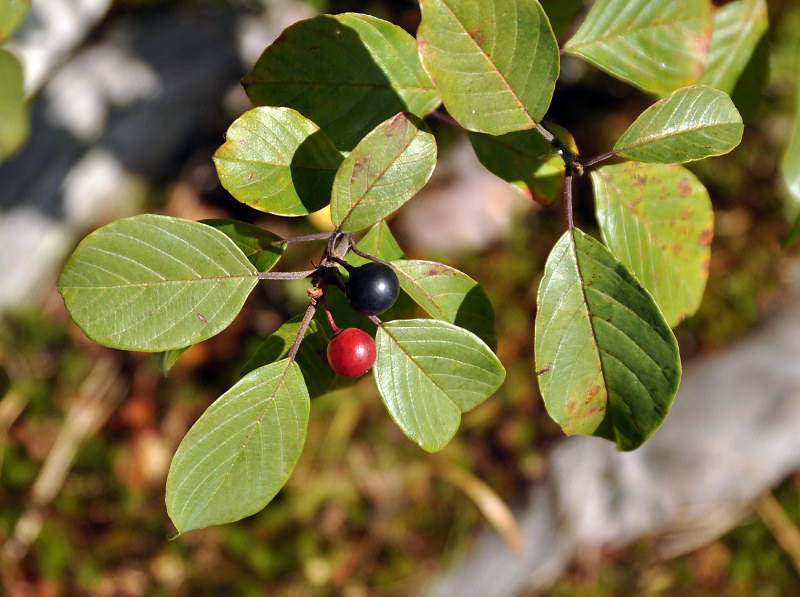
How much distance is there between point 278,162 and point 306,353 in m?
0.26

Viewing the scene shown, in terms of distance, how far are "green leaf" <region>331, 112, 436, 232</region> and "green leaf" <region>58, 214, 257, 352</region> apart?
0.46 feet

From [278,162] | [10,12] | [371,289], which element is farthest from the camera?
[10,12]

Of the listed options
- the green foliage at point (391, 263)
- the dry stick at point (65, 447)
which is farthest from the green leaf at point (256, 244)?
the dry stick at point (65, 447)

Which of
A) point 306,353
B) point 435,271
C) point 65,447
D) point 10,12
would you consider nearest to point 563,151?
point 435,271

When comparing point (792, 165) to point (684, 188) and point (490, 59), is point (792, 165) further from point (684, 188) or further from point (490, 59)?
point (490, 59)

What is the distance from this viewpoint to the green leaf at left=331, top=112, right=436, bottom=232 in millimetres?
713

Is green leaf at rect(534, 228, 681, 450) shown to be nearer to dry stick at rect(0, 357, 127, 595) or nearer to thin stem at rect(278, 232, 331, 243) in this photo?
thin stem at rect(278, 232, 331, 243)

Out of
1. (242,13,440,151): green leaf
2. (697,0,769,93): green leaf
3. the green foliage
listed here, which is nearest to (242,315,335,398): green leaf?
the green foliage

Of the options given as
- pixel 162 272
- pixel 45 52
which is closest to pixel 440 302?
pixel 162 272

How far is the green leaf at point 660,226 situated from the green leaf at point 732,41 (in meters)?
0.28

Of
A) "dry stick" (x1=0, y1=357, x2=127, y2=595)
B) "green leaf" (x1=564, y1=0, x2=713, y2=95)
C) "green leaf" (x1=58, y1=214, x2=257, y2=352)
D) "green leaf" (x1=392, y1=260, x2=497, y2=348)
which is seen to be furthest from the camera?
"dry stick" (x1=0, y1=357, x2=127, y2=595)

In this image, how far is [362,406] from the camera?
2.47m

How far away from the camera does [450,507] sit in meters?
2.58

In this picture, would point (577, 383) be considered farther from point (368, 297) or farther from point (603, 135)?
point (603, 135)
